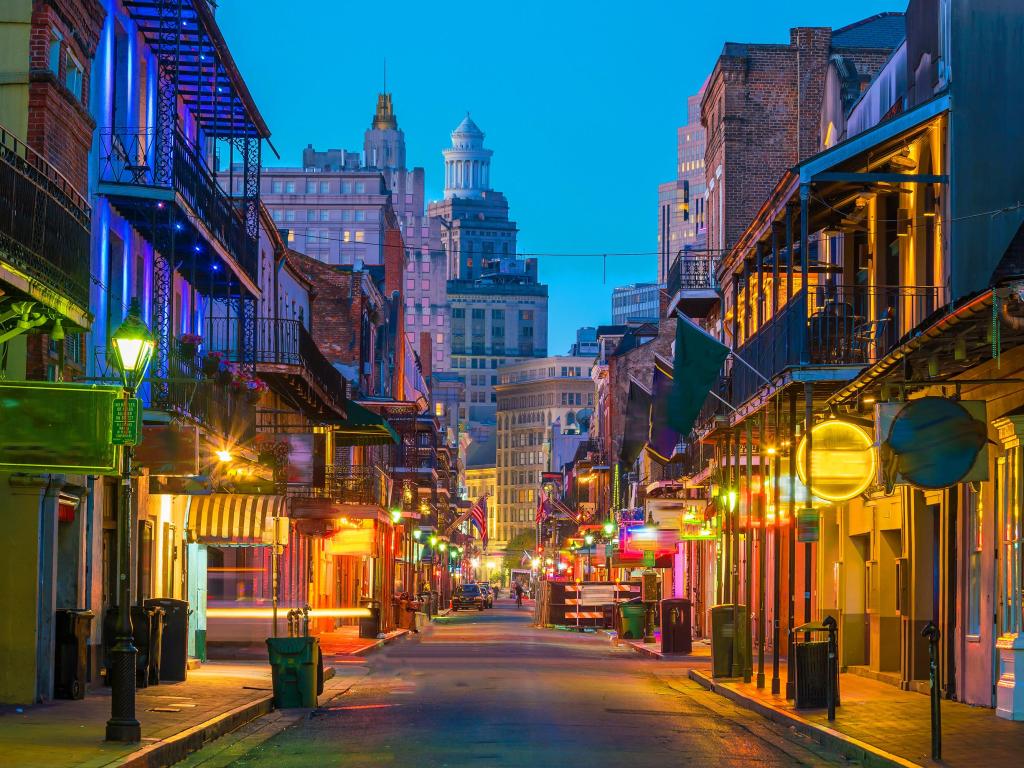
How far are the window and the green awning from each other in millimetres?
22045

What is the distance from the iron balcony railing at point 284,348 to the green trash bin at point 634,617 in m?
9.61

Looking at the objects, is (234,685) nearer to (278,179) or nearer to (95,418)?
(95,418)

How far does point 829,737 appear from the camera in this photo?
17.0 metres

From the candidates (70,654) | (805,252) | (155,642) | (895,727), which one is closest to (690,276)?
(805,252)

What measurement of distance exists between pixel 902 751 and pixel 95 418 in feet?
25.2

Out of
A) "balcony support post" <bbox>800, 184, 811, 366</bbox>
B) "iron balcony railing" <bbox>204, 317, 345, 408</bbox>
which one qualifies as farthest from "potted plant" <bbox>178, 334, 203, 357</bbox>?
"balcony support post" <bbox>800, 184, 811, 366</bbox>

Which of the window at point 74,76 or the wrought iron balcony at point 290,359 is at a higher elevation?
the window at point 74,76

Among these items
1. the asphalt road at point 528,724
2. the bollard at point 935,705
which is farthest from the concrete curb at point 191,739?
the bollard at point 935,705

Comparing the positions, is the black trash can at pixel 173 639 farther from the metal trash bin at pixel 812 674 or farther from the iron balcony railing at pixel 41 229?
the metal trash bin at pixel 812 674

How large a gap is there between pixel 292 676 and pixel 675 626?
16.2 meters

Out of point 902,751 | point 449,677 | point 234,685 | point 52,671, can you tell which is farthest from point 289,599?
point 902,751

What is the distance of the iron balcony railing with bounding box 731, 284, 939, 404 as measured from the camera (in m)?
23.2

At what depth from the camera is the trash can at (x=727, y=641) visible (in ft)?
86.4

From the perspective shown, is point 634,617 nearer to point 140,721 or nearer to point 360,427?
point 360,427
